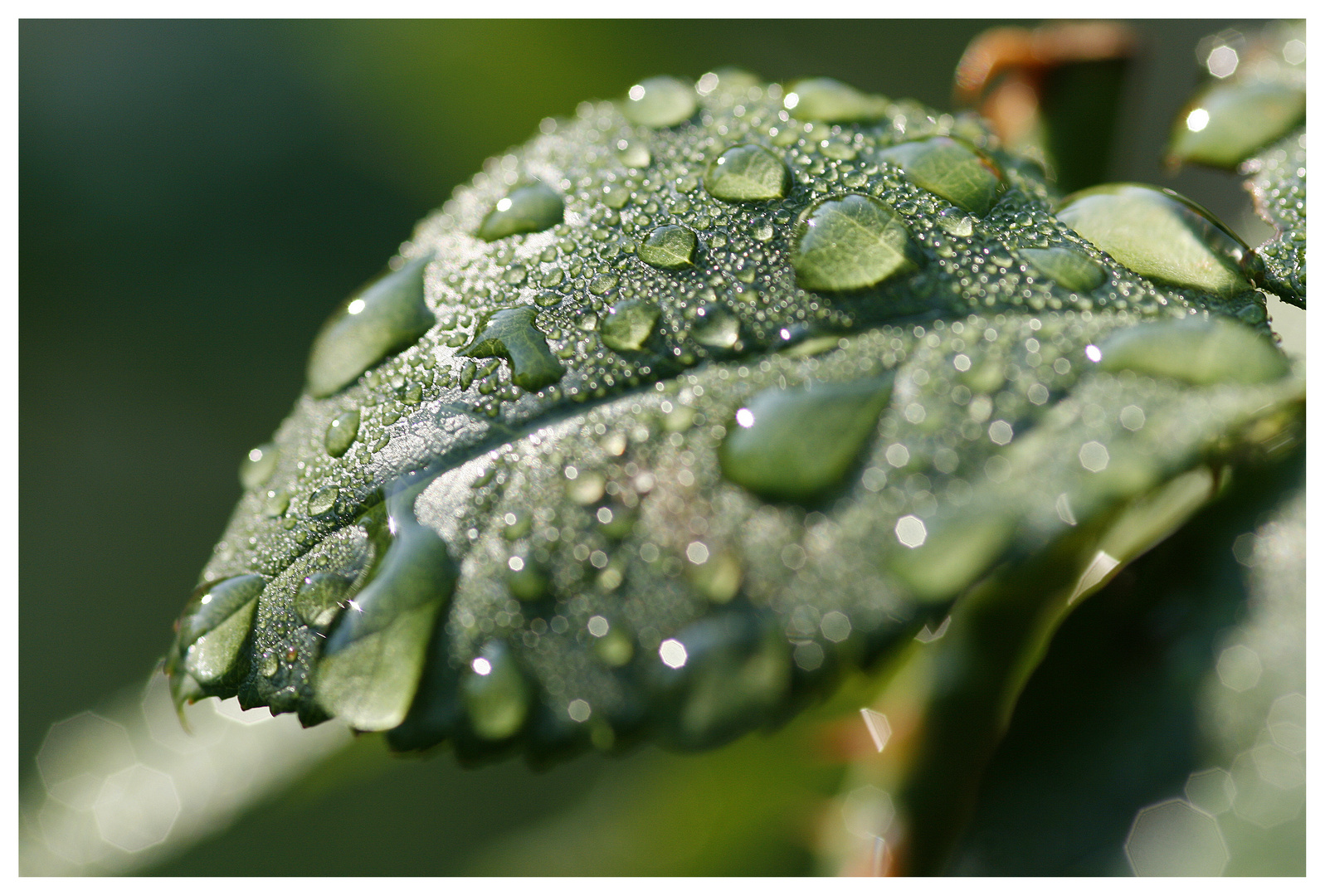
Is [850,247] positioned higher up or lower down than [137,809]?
higher up

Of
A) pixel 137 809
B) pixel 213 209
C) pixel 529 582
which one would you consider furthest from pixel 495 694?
pixel 213 209

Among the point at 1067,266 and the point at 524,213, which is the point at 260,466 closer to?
the point at 524,213

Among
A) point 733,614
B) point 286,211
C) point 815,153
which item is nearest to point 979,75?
point 815,153

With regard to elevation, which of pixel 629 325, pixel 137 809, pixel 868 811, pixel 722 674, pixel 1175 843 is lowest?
pixel 137 809

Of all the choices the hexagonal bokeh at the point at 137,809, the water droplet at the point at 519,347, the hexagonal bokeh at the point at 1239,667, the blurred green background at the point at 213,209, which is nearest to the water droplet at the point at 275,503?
the water droplet at the point at 519,347

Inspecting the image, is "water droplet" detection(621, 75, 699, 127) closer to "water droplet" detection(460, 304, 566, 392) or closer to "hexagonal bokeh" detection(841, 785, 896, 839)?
"water droplet" detection(460, 304, 566, 392)

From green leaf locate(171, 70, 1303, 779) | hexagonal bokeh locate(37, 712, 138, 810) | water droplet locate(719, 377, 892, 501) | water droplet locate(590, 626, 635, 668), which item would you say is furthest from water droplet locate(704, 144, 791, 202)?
hexagonal bokeh locate(37, 712, 138, 810)

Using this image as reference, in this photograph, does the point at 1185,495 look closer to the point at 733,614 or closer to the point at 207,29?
the point at 733,614
